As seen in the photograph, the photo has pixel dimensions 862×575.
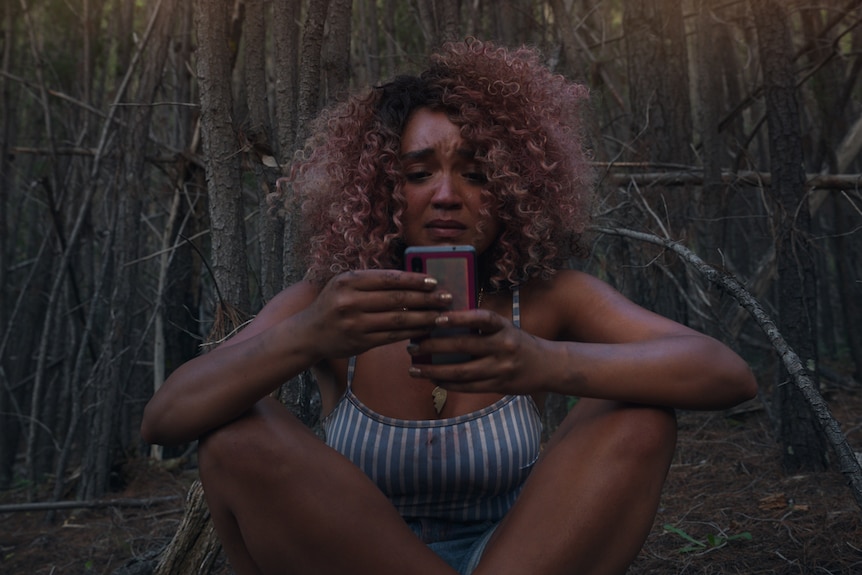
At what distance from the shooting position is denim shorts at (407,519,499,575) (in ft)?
4.93

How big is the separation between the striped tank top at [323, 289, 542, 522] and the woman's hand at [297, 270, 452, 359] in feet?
1.22

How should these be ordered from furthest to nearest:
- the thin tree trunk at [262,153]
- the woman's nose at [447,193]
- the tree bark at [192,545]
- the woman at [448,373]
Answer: the thin tree trunk at [262,153] → the tree bark at [192,545] → the woman's nose at [447,193] → the woman at [448,373]

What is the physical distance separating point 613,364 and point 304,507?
550 mm

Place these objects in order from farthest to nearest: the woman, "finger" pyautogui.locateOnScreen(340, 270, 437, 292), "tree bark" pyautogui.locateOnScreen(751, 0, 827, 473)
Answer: "tree bark" pyautogui.locateOnScreen(751, 0, 827, 473), the woman, "finger" pyautogui.locateOnScreen(340, 270, 437, 292)

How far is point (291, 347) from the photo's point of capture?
51.0 inches

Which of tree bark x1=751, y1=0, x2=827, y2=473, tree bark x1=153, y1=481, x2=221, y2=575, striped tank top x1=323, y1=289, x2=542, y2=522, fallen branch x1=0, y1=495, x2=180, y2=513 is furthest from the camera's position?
fallen branch x1=0, y1=495, x2=180, y2=513

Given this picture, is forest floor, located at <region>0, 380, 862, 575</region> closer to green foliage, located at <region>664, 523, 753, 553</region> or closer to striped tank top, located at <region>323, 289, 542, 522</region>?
green foliage, located at <region>664, 523, 753, 553</region>

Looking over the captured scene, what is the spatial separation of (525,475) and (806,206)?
1.66 meters

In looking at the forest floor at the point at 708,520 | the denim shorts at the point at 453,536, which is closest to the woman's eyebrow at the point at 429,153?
the denim shorts at the point at 453,536

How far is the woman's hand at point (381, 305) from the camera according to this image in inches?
44.6

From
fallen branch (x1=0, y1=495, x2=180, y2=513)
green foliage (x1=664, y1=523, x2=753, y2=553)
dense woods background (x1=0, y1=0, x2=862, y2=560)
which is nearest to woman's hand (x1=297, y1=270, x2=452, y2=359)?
dense woods background (x1=0, y1=0, x2=862, y2=560)

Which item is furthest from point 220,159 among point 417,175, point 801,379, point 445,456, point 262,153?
point 801,379

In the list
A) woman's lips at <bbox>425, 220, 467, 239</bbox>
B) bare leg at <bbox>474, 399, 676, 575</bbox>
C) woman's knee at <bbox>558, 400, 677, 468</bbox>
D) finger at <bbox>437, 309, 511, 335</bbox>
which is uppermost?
woman's lips at <bbox>425, 220, 467, 239</bbox>

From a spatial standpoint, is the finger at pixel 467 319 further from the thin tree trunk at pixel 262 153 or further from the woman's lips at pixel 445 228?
the thin tree trunk at pixel 262 153
